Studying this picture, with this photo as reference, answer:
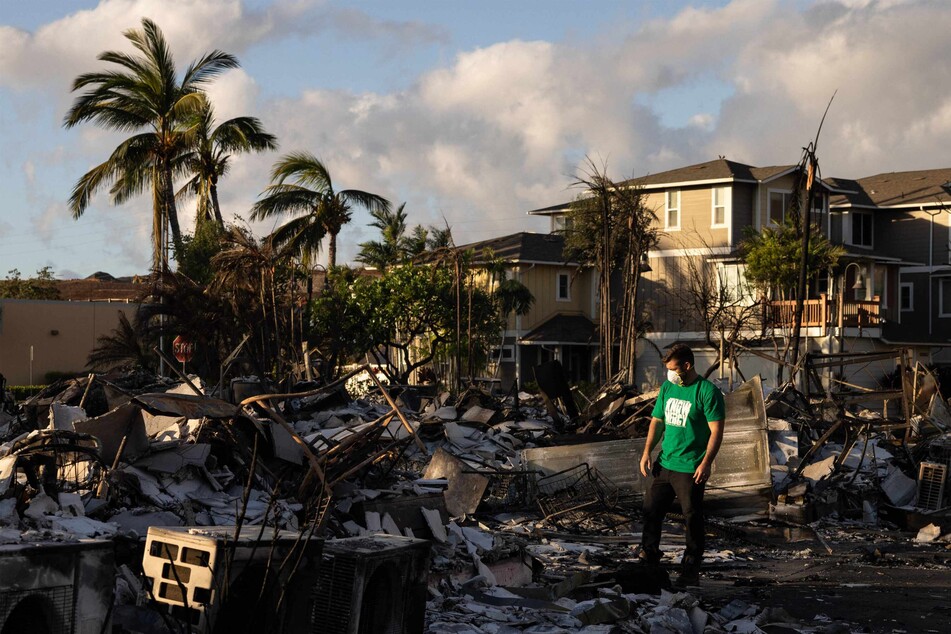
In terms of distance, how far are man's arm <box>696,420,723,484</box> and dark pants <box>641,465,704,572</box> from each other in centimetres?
7

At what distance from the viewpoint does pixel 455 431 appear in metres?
14.8

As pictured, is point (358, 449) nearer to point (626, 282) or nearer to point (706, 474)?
point (706, 474)

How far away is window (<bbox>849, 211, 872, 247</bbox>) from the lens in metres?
42.9

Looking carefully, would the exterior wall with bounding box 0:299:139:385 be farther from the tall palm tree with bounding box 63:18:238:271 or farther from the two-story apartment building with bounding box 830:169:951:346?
the two-story apartment building with bounding box 830:169:951:346

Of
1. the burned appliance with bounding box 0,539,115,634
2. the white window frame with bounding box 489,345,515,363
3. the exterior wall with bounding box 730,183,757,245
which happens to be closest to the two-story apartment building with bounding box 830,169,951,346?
the exterior wall with bounding box 730,183,757,245

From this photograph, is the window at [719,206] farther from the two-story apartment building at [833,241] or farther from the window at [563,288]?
the window at [563,288]

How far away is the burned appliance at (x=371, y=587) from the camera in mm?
4977

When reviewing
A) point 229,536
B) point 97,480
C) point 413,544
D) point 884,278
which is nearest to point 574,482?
point 97,480

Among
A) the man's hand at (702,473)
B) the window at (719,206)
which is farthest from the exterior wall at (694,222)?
the man's hand at (702,473)

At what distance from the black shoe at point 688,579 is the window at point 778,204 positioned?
33581 mm

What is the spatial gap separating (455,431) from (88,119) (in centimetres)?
2422

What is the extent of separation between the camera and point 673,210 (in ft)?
134

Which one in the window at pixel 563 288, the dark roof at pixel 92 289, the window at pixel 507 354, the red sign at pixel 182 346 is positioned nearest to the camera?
the red sign at pixel 182 346

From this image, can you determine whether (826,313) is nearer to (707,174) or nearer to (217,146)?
(707,174)
